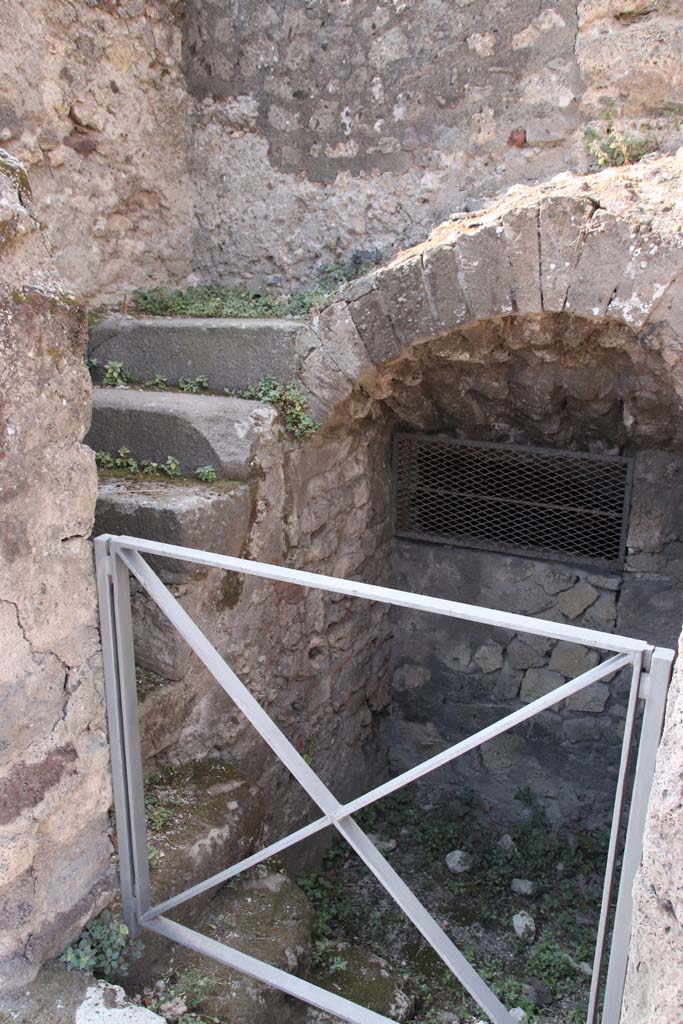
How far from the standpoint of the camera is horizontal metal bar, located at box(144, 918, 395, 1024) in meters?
1.76

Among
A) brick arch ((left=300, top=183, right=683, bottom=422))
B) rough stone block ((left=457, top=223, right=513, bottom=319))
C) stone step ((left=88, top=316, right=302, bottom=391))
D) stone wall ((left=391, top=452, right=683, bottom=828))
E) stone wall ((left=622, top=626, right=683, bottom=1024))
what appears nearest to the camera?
stone wall ((left=622, top=626, right=683, bottom=1024))

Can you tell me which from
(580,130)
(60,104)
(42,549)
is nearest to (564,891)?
(42,549)

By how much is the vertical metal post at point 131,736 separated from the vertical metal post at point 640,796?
1140 mm

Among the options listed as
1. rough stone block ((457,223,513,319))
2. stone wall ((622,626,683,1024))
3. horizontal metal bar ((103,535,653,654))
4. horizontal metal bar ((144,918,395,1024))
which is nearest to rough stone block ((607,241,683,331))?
rough stone block ((457,223,513,319))

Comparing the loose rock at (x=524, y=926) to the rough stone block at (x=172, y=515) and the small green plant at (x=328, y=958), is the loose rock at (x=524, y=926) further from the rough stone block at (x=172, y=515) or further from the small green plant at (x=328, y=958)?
the rough stone block at (x=172, y=515)

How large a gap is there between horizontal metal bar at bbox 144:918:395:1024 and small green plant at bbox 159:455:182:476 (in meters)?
1.41

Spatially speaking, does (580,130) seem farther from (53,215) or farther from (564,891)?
(564,891)

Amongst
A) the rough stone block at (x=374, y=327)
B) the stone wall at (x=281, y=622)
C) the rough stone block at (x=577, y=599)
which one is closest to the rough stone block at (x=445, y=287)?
the rough stone block at (x=374, y=327)

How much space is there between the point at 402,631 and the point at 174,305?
2.02 m

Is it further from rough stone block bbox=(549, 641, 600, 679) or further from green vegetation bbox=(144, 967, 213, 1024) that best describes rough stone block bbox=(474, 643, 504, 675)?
green vegetation bbox=(144, 967, 213, 1024)

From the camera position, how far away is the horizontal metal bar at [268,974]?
1.76 m

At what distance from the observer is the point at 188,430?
2.77 meters

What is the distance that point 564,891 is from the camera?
3.56m

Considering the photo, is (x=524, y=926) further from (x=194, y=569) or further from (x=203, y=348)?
(x=203, y=348)
